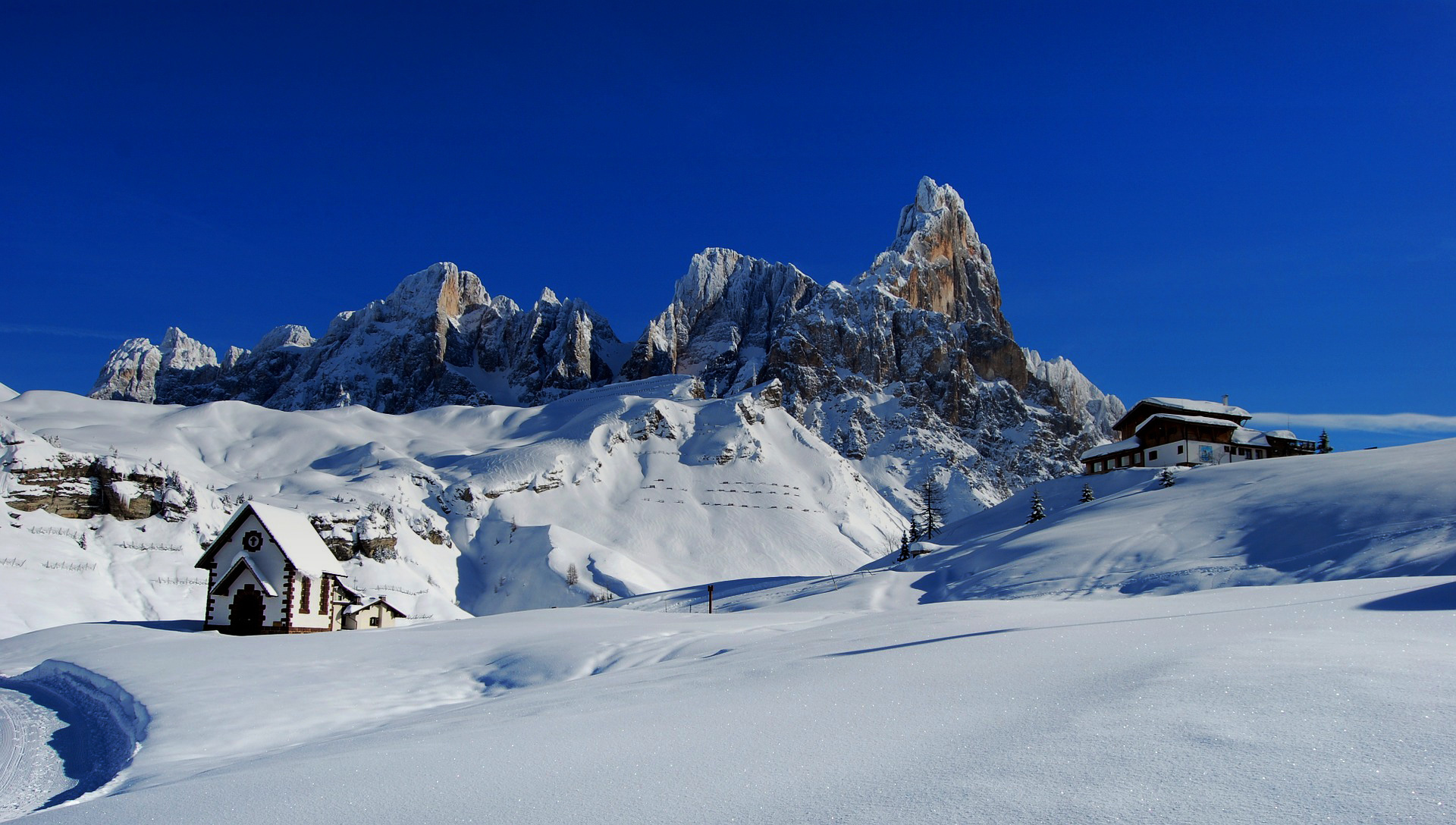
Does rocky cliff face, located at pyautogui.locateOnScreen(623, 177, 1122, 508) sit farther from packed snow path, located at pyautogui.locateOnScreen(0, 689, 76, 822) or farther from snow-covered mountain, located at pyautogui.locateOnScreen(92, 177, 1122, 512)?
packed snow path, located at pyautogui.locateOnScreen(0, 689, 76, 822)

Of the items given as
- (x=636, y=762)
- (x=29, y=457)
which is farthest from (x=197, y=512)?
(x=636, y=762)

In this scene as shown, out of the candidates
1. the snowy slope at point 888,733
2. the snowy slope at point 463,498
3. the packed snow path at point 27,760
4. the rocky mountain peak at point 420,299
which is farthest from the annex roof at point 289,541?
the rocky mountain peak at point 420,299

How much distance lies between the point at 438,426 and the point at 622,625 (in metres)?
96.6

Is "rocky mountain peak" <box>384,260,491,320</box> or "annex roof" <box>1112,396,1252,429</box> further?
"rocky mountain peak" <box>384,260,491,320</box>

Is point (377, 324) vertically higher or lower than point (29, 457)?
higher

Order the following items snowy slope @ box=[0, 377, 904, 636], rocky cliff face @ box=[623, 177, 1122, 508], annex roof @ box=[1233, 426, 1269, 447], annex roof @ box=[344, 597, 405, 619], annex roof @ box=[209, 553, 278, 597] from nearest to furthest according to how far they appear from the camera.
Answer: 1. annex roof @ box=[209, 553, 278, 597]
2. annex roof @ box=[344, 597, 405, 619]
3. snowy slope @ box=[0, 377, 904, 636]
4. annex roof @ box=[1233, 426, 1269, 447]
5. rocky cliff face @ box=[623, 177, 1122, 508]

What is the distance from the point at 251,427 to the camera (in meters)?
95.0

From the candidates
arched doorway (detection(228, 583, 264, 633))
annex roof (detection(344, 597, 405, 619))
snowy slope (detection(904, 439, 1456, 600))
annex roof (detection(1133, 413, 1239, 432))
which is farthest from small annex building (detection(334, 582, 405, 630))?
annex roof (detection(1133, 413, 1239, 432))

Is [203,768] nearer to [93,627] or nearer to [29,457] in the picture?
[93,627]

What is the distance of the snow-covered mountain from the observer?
15738 centimetres

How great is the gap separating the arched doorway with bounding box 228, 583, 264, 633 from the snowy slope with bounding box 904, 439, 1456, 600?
77.3ft

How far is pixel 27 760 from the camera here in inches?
443

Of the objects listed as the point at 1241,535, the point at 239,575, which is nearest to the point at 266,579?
the point at 239,575

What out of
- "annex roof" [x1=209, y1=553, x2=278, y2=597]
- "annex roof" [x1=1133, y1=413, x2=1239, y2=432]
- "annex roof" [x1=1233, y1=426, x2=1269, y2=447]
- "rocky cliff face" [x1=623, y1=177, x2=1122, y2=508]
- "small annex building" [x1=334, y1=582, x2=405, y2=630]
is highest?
"rocky cliff face" [x1=623, y1=177, x2=1122, y2=508]
